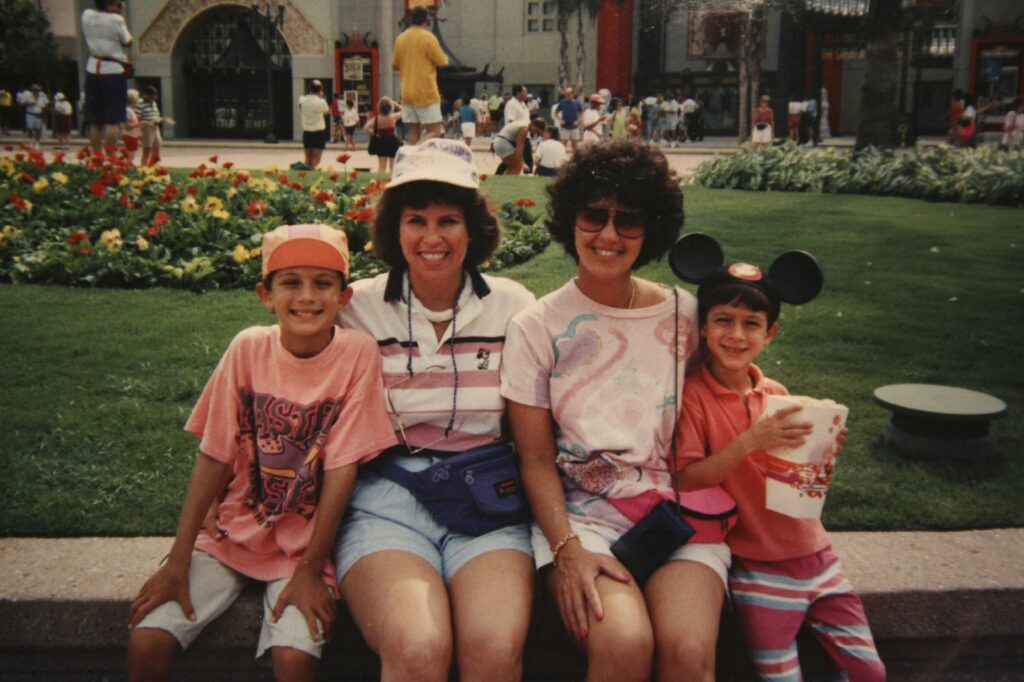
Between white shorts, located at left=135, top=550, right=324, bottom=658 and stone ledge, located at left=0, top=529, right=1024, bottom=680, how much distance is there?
0.07 m

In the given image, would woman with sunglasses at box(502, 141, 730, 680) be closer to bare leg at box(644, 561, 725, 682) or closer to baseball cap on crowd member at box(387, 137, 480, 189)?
bare leg at box(644, 561, 725, 682)

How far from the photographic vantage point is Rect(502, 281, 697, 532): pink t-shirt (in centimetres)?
279

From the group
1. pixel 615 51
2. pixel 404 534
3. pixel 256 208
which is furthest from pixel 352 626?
pixel 615 51

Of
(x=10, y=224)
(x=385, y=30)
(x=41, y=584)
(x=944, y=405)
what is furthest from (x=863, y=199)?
(x=385, y=30)

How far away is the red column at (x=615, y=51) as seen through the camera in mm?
41312

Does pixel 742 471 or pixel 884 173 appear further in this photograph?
pixel 884 173

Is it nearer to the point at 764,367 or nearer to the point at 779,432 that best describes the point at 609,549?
the point at 779,432

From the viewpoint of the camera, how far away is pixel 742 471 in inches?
112

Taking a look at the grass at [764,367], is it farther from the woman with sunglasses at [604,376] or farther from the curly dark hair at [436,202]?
the curly dark hair at [436,202]

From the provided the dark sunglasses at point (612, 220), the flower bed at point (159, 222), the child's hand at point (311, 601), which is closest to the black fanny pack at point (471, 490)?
the child's hand at point (311, 601)

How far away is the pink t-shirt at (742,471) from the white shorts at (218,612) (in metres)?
1.18

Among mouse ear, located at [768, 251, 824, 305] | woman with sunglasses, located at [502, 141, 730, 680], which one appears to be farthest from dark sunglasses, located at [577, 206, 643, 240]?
mouse ear, located at [768, 251, 824, 305]

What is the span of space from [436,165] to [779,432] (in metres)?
1.30

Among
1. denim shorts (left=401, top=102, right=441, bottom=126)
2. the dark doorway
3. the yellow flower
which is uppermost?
the dark doorway
